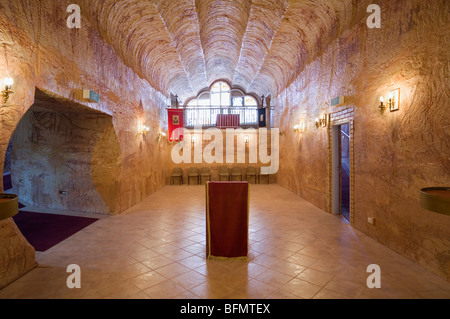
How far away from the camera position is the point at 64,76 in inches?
181

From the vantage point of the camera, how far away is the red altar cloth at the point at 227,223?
4141mm

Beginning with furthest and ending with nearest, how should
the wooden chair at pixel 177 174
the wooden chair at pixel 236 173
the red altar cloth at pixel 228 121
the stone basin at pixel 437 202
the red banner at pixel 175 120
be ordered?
the red altar cloth at pixel 228 121
the wooden chair at pixel 236 173
the wooden chair at pixel 177 174
the red banner at pixel 175 120
the stone basin at pixel 437 202

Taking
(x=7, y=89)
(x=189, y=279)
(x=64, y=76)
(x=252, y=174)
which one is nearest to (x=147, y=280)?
(x=189, y=279)

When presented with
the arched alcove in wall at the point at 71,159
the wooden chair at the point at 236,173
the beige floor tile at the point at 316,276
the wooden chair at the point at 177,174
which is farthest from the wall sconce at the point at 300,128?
the wooden chair at the point at 177,174

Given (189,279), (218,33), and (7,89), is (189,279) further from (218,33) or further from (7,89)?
(218,33)

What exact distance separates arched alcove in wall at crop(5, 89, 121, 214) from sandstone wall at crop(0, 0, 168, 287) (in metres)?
0.16

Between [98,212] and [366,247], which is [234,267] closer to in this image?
[366,247]

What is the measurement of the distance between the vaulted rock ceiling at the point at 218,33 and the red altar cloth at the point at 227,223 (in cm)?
482

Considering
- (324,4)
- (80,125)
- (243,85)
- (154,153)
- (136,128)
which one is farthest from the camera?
(243,85)

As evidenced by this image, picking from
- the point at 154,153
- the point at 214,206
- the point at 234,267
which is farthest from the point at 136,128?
the point at 234,267

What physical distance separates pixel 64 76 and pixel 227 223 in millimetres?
4016

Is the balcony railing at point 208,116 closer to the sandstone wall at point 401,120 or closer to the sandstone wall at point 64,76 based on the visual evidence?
the sandstone wall at point 64,76

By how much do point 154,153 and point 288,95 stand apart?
21.2 ft

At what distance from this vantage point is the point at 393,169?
176 inches
